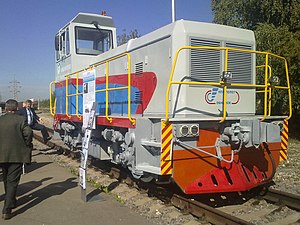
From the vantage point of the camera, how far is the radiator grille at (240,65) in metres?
6.01

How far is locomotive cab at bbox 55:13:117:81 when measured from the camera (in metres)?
9.66

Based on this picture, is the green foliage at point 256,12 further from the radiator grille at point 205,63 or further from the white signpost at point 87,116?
the white signpost at point 87,116

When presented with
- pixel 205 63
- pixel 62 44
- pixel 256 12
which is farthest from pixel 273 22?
pixel 205 63

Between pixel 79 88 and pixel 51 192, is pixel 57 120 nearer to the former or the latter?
pixel 79 88

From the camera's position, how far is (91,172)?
8820 mm

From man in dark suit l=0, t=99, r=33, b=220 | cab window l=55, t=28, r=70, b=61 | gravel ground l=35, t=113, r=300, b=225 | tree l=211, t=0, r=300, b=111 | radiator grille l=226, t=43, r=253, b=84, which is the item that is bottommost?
gravel ground l=35, t=113, r=300, b=225

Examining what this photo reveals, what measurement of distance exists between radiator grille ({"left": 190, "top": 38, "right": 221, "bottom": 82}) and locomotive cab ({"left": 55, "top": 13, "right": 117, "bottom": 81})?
15.4ft

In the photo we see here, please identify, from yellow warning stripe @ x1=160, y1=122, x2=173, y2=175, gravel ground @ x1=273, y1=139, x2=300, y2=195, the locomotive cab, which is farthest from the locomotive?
the locomotive cab

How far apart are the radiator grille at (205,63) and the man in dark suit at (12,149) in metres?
3.01

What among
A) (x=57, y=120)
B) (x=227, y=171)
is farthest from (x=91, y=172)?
(x=227, y=171)

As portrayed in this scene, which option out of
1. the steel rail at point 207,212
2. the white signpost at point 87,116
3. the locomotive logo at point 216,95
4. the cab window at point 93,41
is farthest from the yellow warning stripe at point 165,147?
the cab window at point 93,41

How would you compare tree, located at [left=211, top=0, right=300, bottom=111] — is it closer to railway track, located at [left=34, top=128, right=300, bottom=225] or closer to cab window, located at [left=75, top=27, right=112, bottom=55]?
cab window, located at [left=75, top=27, right=112, bottom=55]

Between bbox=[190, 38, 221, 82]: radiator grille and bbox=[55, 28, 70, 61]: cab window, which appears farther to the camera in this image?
bbox=[55, 28, 70, 61]: cab window

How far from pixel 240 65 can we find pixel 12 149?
4.25 meters
